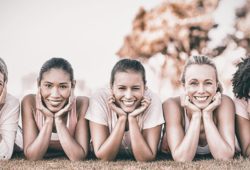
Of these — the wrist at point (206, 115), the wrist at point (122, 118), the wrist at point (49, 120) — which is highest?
the wrist at point (206, 115)

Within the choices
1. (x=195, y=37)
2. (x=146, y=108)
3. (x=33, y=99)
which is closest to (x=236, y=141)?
(x=146, y=108)

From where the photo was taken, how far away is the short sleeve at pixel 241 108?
464 centimetres

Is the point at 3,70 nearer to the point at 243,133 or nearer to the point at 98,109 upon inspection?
the point at 98,109

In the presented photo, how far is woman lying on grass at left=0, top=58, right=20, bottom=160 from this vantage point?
4.42m

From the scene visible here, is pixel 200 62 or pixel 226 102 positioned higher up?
pixel 200 62

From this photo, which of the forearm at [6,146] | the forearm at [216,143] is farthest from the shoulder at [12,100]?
the forearm at [216,143]

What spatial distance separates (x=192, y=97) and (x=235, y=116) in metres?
0.60

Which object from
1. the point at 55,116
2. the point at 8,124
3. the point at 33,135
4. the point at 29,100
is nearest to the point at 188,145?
the point at 55,116

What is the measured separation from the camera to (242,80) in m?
4.69

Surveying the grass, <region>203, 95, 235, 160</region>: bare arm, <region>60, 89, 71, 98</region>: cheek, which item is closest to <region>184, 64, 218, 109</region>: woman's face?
<region>203, 95, 235, 160</region>: bare arm

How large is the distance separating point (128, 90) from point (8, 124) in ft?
4.61

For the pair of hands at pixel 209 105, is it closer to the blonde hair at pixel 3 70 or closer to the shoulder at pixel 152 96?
the shoulder at pixel 152 96

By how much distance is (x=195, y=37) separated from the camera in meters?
11.7

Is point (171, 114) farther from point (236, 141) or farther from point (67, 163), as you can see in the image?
point (67, 163)
